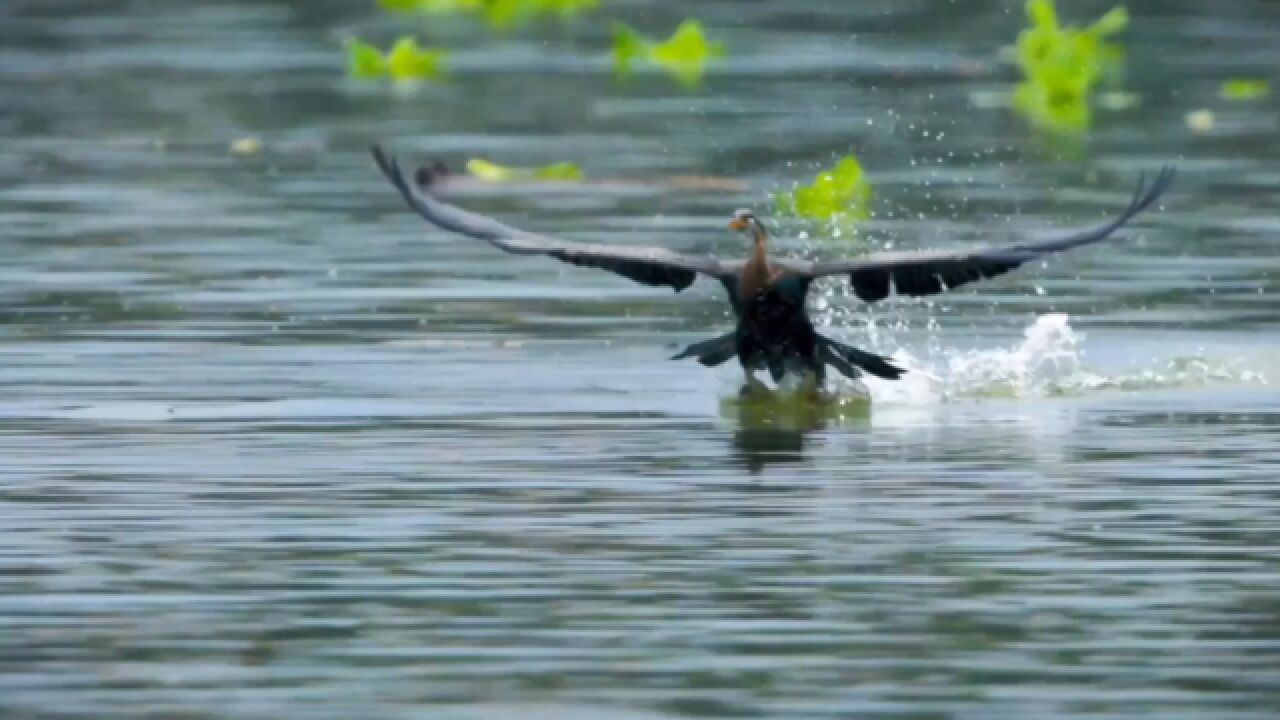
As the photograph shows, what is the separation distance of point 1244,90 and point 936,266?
1557cm

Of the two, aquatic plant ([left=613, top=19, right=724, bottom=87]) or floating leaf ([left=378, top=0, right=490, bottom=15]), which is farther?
floating leaf ([left=378, top=0, right=490, bottom=15])

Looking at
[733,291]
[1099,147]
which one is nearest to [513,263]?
[733,291]

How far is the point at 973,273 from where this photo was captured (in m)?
16.3

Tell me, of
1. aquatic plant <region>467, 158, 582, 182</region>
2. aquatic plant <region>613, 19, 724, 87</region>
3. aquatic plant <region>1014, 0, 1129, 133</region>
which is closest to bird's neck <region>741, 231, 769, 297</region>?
aquatic plant <region>467, 158, 582, 182</region>

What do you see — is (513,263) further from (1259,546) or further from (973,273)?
(1259,546)

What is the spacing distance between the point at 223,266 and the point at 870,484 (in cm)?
762

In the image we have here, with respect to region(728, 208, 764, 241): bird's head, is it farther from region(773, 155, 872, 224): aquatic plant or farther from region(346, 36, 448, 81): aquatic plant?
region(346, 36, 448, 81): aquatic plant

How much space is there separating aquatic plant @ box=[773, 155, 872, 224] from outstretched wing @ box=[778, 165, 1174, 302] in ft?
21.6

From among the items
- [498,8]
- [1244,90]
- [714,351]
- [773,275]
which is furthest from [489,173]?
[498,8]

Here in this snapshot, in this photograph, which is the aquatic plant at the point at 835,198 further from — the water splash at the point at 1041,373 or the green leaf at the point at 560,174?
the water splash at the point at 1041,373

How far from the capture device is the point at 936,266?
1631 centimetres

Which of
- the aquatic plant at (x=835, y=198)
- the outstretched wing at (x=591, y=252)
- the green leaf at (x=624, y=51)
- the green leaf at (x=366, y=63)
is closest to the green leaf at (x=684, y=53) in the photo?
the green leaf at (x=624, y=51)

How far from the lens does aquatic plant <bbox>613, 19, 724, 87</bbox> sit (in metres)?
34.5

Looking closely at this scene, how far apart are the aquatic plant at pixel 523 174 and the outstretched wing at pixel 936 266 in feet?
28.9
